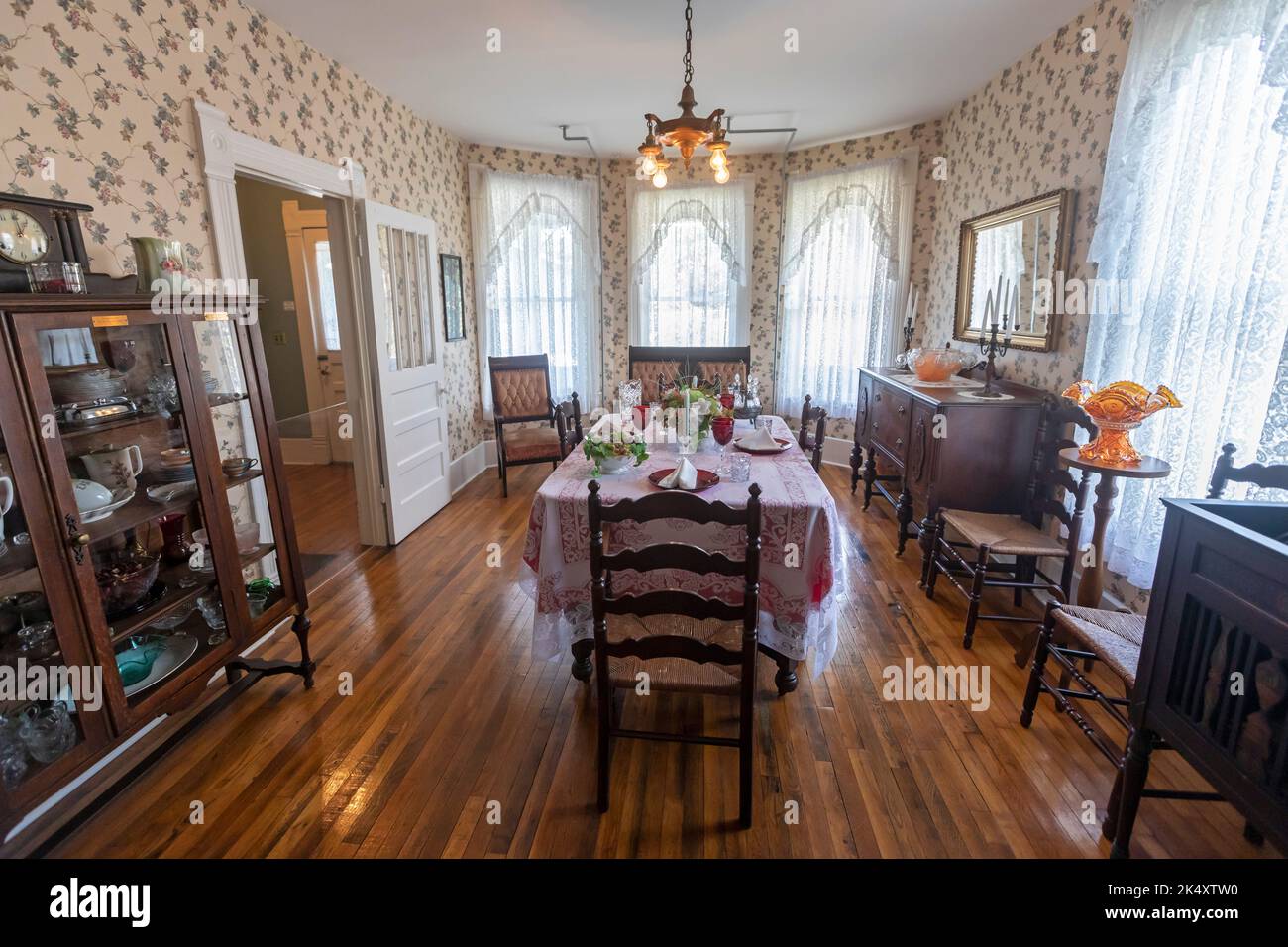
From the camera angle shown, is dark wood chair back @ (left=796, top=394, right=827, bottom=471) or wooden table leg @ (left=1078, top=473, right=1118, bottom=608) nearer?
wooden table leg @ (left=1078, top=473, right=1118, bottom=608)

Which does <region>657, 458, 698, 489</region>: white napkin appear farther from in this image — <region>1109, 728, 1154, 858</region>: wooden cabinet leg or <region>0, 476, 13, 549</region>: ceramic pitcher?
<region>0, 476, 13, 549</region>: ceramic pitcher

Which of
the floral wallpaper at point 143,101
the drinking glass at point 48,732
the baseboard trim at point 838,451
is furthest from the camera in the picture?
the baseboard trim at point 838,451

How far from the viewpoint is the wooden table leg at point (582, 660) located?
232 centimetres

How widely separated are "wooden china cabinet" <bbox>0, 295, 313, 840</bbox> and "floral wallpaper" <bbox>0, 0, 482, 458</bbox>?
488 millimetres

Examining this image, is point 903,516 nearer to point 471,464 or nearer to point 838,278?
point 838,278

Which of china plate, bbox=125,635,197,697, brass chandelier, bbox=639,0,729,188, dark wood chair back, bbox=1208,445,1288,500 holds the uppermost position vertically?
brass chandelier, bbox=639,0,729,188

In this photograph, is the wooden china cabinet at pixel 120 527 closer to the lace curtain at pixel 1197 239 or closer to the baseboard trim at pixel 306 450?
the lace curtain at pixel 1197 239

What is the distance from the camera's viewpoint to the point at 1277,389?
76.5 inches

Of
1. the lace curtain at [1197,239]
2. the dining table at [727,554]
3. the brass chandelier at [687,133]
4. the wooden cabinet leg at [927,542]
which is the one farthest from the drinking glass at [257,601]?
the lace curtain at [1197,239]

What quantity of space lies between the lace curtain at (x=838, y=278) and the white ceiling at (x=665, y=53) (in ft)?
2.01

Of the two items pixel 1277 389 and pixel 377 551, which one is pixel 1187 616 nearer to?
pixel 1277 389

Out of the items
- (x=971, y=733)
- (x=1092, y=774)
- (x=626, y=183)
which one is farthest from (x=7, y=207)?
(x=626, y=183)

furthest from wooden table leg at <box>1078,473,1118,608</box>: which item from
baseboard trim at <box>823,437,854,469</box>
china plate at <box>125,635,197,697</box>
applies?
china plate at <box>125,635,197,697</box>

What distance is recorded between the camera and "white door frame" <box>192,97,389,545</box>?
250 centimetres
